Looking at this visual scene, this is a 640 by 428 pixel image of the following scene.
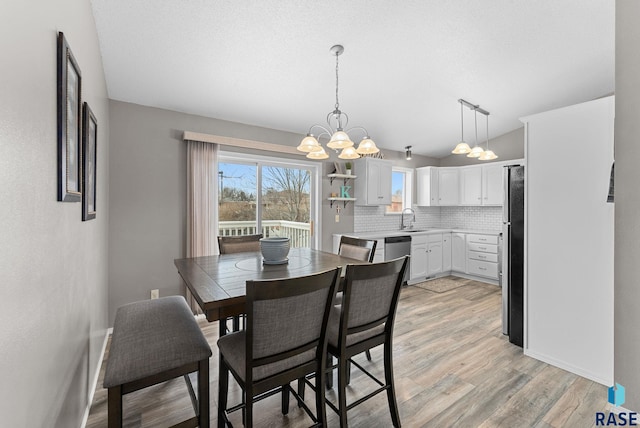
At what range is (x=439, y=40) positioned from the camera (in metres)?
2.61

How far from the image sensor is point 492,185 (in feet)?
16.9

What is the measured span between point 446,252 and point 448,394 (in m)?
3.70

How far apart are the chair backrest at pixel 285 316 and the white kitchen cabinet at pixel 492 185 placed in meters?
4.90

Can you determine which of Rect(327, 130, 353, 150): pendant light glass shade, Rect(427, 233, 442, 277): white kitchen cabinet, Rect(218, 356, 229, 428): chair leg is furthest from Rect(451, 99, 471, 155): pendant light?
Rect(218, 356, 229, 428): chair leg

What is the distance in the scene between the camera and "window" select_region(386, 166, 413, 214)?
5.58 metres

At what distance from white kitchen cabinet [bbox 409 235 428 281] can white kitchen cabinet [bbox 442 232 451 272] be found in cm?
53

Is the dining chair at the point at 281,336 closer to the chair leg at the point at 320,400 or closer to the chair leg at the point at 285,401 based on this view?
the chair leg at the point at 320,400

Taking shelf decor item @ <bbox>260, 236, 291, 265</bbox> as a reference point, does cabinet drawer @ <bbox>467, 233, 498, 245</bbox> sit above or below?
below

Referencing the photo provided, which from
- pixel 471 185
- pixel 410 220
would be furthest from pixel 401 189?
pixel 471 185

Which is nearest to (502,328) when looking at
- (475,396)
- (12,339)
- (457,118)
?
(475,396)

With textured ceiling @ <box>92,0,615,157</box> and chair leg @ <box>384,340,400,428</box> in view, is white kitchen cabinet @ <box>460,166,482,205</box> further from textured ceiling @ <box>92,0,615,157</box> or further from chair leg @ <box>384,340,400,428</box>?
chair leg @ <box>384,340,400,428</box>

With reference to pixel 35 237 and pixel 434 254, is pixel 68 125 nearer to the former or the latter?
pixel 35 237

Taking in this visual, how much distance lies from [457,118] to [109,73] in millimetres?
4530

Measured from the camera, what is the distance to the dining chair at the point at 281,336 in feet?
3.88
